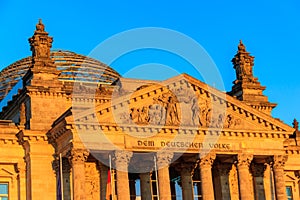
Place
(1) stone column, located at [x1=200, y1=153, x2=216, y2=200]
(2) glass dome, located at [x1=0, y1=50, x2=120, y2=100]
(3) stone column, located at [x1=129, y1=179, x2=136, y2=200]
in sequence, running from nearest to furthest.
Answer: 1. (1) stone column, located at [x1=200, y1=153, x2=216, y2=200]
2. (3) stone column, located at [x1=129, y1=179, x2=136, y2=200]
3. (2) glass dome, located at [x1=0, y1=50, x2=120, y2=100]

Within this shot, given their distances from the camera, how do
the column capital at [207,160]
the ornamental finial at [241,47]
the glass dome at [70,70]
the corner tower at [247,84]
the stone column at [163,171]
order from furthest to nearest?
the glass dome at [70,70], the ornamental finial at [241,47], the corner tower at [247,84], the column capital at [207,160], the stone column at [163,171]

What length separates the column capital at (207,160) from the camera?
195 ft

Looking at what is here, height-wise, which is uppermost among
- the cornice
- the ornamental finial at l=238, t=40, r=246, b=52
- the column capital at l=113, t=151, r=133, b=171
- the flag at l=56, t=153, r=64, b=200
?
the ornamental finial at l=238, t=40, r=246, b=52

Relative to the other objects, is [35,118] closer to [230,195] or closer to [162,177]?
[162,177]

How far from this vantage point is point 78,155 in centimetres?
5553

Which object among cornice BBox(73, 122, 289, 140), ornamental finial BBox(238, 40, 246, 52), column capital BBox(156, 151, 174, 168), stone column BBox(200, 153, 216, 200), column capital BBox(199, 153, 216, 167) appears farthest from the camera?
ornamental finial BBox(238, 40, 246, 52)

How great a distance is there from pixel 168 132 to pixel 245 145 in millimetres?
6886

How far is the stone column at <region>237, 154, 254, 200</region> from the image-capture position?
60.2 metres

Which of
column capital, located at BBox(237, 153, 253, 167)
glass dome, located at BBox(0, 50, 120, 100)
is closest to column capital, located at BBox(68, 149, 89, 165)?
column capital, located at BBox(237, 153, 253, 167)

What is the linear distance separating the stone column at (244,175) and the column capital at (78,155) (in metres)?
13.0

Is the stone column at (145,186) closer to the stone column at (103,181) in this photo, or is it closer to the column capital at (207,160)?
the stone column at (103,181)

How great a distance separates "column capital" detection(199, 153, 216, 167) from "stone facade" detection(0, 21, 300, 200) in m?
0.08

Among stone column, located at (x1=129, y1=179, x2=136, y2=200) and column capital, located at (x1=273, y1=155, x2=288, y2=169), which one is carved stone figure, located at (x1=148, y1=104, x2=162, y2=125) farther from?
column capital, located at (x1=273, y1=155, x2=288, y2=169)

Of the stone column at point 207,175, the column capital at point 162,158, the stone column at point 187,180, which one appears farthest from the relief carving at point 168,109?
the stone column at point 187,180
